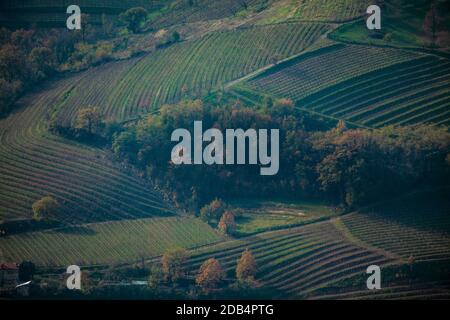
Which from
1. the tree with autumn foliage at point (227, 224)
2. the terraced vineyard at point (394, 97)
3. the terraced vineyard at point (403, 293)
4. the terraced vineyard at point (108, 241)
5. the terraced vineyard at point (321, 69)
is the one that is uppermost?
the terraced vineyard at point (321, 69)

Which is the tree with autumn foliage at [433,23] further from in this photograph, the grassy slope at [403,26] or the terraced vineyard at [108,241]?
the terraced vineyard at [108,241]

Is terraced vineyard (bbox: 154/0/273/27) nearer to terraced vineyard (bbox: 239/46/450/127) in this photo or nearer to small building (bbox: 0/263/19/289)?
terraced vineyard (bbox: 239/46/450/127)

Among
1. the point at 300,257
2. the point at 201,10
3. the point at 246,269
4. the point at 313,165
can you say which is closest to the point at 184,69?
the point at 201,10

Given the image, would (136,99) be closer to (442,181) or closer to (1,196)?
(1,196)

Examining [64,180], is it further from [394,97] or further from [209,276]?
[394,97]

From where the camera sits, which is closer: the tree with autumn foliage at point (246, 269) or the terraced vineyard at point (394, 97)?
the tree with autumn foliage at point (246, 269)

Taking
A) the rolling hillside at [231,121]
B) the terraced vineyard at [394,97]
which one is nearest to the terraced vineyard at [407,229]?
the rolling hillside at [231,121]

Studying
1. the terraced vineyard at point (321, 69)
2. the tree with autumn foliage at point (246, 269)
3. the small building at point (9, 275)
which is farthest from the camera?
the terraced vineyard at point (321, 69)
